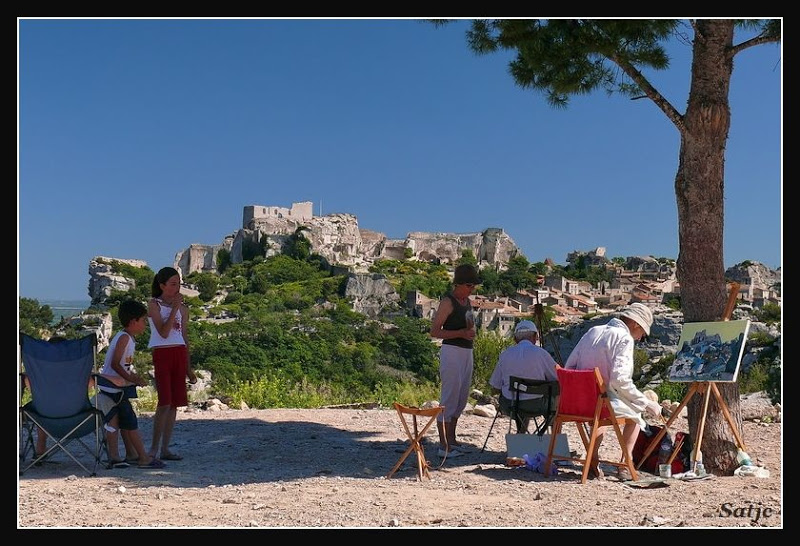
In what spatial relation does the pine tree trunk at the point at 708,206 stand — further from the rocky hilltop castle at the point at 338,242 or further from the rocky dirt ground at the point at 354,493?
the rocky hilltop castle at the point at 338,242

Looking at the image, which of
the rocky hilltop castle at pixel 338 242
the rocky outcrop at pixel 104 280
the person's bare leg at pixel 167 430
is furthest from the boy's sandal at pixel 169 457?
the rocky hilltop castle at pixel 338 242

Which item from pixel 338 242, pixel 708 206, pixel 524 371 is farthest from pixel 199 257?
pixel 708 206

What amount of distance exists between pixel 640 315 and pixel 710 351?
1.71 ft

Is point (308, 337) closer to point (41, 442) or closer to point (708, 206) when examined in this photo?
point (41, 442)

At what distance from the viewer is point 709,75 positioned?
560 cm

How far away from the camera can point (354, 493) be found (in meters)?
4.59

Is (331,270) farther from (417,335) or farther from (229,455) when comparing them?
(229,455)

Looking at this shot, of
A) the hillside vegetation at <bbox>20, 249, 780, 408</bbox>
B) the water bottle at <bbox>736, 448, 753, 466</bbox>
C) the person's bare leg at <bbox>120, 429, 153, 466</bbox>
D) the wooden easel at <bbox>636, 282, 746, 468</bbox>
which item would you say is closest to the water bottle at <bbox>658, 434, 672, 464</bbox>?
the wooden easel at <bbox>636, 282, 746, 468</bbox>

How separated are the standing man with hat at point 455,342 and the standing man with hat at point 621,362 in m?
0.85

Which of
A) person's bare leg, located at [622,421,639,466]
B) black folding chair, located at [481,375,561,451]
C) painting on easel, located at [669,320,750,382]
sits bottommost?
person's bare leg, located at [622,421,639,466]

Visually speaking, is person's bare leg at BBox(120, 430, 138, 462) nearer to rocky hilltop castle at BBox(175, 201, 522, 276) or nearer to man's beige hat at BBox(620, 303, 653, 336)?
man's beige hat at BBox(620, 303, 653, 336)

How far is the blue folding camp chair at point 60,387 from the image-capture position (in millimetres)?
5043

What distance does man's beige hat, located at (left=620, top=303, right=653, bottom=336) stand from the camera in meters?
5.02

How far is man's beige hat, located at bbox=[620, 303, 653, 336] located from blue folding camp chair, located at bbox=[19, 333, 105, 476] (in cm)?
319
